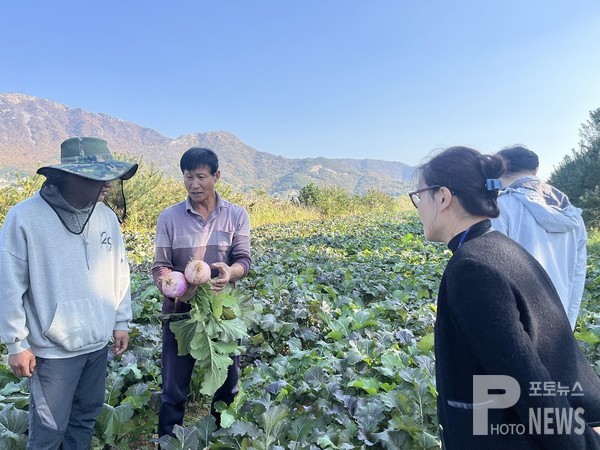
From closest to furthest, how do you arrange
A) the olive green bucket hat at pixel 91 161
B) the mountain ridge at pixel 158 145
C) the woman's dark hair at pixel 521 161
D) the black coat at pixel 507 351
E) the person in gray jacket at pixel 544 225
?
1. the black coat at pixel 507 351
2. the olive green bucket hat at pixel 91 161
3. the person in gray jacket at pixel 544 225
4. the woman's dark hair at pixel 521 161
5. the mountain ridge at pixel 158 145

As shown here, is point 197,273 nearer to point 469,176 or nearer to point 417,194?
point 417,194

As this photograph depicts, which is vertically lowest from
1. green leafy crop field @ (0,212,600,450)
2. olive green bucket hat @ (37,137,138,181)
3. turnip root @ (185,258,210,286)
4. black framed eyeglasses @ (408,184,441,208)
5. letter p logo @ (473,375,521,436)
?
green leafy crop field @ (0,212,600,450)

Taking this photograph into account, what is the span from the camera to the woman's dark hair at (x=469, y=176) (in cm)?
143

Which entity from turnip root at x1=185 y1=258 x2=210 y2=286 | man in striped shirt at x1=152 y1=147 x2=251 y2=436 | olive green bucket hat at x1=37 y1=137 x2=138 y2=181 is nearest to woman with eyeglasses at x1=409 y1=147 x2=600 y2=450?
turnip root at x1=185 y1=258 x2=210 y2=286

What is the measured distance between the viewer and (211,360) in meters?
2.34

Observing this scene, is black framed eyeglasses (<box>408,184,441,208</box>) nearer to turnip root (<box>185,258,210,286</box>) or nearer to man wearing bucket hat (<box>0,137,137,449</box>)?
turnip root (<box>185,258,210,286</box>)

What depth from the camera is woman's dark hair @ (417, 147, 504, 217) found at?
1.43 metres

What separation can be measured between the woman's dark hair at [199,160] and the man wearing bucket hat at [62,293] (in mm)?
327

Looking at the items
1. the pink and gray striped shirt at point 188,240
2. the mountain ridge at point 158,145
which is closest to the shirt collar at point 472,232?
the pink and gray striped shirt at point 188,240

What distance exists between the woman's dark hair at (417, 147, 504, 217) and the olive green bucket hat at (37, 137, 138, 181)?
160 cm

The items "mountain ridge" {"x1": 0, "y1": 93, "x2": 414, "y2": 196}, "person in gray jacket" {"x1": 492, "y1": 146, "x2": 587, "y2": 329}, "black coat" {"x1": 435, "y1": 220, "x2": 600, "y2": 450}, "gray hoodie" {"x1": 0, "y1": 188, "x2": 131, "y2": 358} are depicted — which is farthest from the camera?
"mountain ridge" {"x1": 0, "y1": 93, "x2": 414, "y2": 196}

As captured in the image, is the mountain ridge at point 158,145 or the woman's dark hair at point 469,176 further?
the mountain ridge at point 158,145

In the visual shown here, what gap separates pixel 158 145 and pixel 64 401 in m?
171

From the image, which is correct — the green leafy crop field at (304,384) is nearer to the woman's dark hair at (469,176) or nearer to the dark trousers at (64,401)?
the dark trousers at (64,401)
